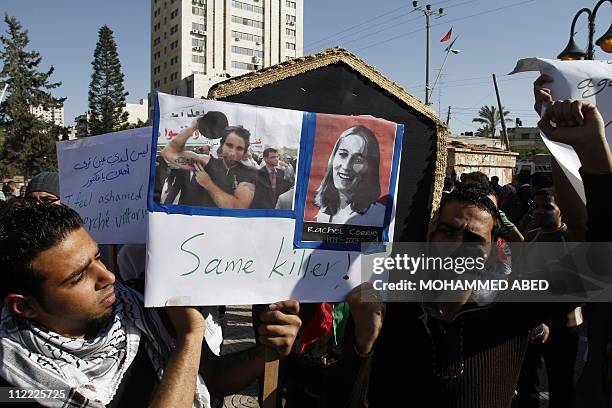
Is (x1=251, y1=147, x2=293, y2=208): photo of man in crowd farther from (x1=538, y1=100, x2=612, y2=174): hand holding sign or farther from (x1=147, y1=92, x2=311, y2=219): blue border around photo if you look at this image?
(x1=538, y1=100, x2=612, y2=174): hand holding sign

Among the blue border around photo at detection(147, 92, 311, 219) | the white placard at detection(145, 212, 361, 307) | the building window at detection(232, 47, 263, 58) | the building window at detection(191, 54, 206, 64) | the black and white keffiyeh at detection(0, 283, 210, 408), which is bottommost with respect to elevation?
the black and white keffiyeh at detection(0, 283, 210, 408)

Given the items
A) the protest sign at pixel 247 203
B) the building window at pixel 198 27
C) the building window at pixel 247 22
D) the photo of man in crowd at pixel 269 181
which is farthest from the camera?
the building window at pixel 247 22

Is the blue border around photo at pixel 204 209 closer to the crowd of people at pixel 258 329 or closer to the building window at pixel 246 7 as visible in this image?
the crowd of people at pixel 258 329

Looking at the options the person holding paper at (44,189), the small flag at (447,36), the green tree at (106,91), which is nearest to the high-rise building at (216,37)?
the green tree at (106,91)

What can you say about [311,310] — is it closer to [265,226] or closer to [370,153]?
[265,226]

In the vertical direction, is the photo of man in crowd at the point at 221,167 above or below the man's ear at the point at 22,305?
above

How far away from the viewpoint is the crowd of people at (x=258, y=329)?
1362 mm

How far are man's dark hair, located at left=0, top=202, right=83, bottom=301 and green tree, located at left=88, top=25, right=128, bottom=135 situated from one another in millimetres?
48857

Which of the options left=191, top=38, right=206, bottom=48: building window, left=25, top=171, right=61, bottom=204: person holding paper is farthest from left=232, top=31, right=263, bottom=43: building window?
left=25, top=171, right=61, bottom=204: person holding paper

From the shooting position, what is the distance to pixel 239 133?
1.51 m

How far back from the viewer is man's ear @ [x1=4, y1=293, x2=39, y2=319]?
135cm

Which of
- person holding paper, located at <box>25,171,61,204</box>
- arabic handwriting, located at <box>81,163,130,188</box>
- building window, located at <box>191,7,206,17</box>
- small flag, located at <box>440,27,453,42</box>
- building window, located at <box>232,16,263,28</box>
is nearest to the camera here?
arabic handwriting, located at <box>81,163,130,188</box>

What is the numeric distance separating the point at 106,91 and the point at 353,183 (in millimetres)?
51046

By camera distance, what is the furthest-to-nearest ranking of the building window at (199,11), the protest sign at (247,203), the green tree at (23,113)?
the building window at (199,11)
the green tree at (23,113)
the protest sign at (247,203)
